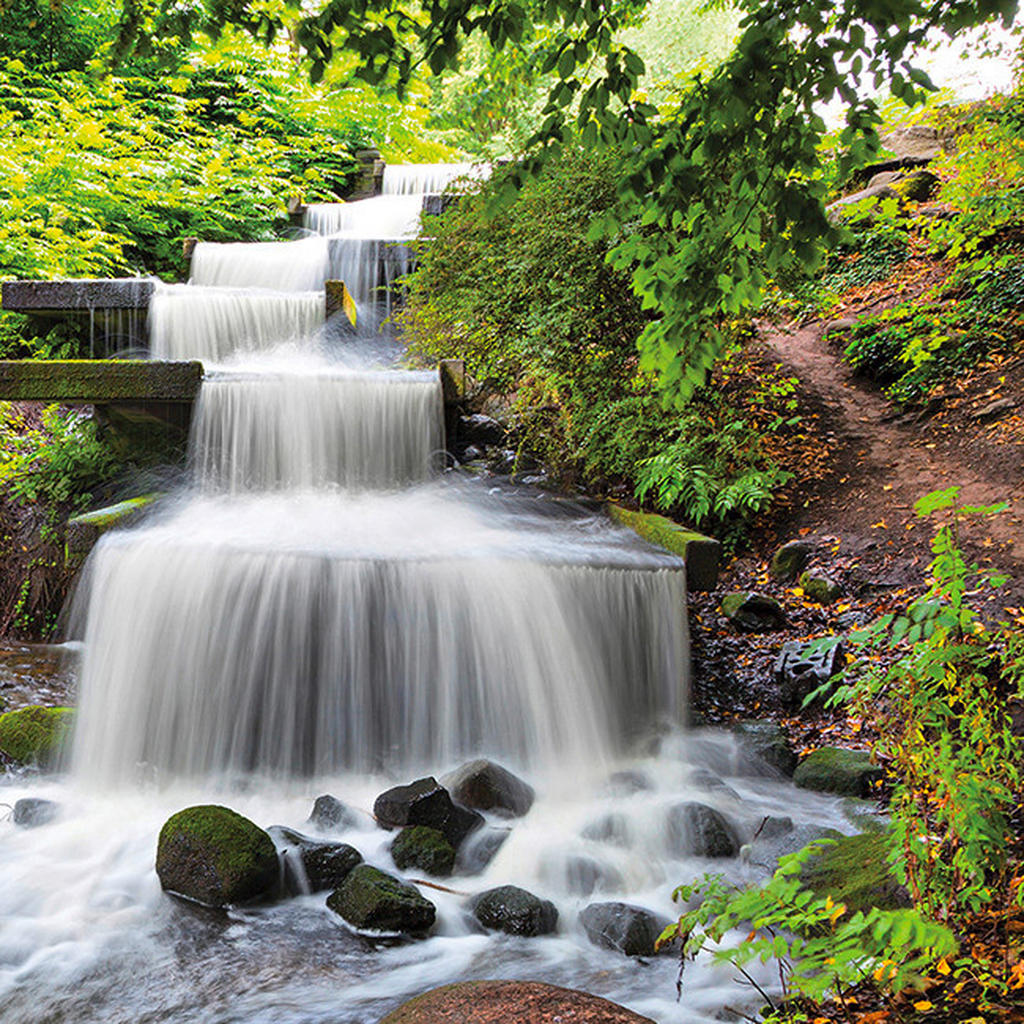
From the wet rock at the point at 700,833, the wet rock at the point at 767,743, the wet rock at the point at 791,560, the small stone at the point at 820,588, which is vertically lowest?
the wet rock at the point at 700,833

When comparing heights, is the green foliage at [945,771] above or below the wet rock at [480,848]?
above

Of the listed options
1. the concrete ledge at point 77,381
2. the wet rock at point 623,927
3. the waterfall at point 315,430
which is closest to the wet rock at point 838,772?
the wet rock at point 623,927

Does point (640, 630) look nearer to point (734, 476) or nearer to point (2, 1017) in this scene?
point (734, 476)

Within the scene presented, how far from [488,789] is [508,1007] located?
226 cm

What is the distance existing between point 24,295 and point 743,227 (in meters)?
8.73

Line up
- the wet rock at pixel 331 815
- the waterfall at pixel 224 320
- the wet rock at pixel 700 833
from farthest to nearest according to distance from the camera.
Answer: the waterfall at pixel 224 320
the wet rock at pixel 331 815
the wet rock at pixel 700 833

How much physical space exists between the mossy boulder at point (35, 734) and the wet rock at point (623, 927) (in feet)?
12.2

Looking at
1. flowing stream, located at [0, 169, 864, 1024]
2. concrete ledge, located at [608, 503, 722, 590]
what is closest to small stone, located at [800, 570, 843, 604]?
concrete ledge, located at [608, 503, 722, 590]

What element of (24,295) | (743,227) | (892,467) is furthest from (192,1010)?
(24,295)

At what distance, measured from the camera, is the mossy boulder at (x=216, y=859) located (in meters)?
3.80

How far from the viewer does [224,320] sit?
986cm

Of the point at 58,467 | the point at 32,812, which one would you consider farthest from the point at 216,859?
the point at 58,467

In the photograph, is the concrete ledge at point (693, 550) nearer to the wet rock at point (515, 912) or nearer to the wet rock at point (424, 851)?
the wet rock at point (424, 851)

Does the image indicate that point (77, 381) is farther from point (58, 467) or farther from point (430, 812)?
point (430, 812)
